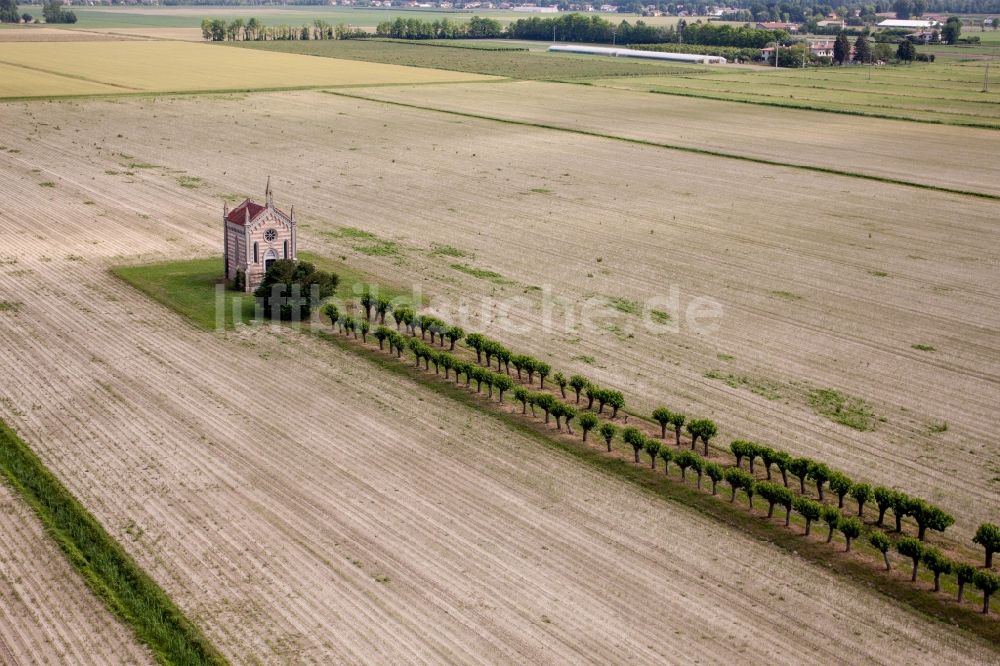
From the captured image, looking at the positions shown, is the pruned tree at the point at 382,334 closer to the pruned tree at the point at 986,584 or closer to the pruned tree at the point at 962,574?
the pruned tree at the point at 962,574

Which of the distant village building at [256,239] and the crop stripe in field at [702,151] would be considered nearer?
the distant village building at [256,239]

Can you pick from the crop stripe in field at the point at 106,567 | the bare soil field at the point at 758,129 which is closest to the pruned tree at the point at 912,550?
the crop stripe in field at the point at 106,567

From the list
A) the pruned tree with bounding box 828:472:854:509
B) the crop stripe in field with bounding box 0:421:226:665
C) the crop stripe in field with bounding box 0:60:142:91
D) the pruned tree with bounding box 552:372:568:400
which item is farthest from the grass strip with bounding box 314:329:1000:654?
the crop stripe in field with bounding box 0:60:142:91

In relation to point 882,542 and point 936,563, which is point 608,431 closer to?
point 882,542

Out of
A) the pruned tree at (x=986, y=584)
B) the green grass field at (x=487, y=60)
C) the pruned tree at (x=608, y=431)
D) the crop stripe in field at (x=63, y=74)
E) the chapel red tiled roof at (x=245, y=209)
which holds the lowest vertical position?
the pruned tree at (x=986, y=584)

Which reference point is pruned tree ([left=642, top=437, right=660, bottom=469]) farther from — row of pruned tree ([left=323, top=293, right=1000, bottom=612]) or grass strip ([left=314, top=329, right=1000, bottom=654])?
grass strip ([left=314, top=329, right=1000, bottom=654])

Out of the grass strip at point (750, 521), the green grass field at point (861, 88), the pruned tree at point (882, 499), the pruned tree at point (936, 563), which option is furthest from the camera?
the green grass field at point (861, 88)

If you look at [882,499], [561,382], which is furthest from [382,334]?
[882,499]
